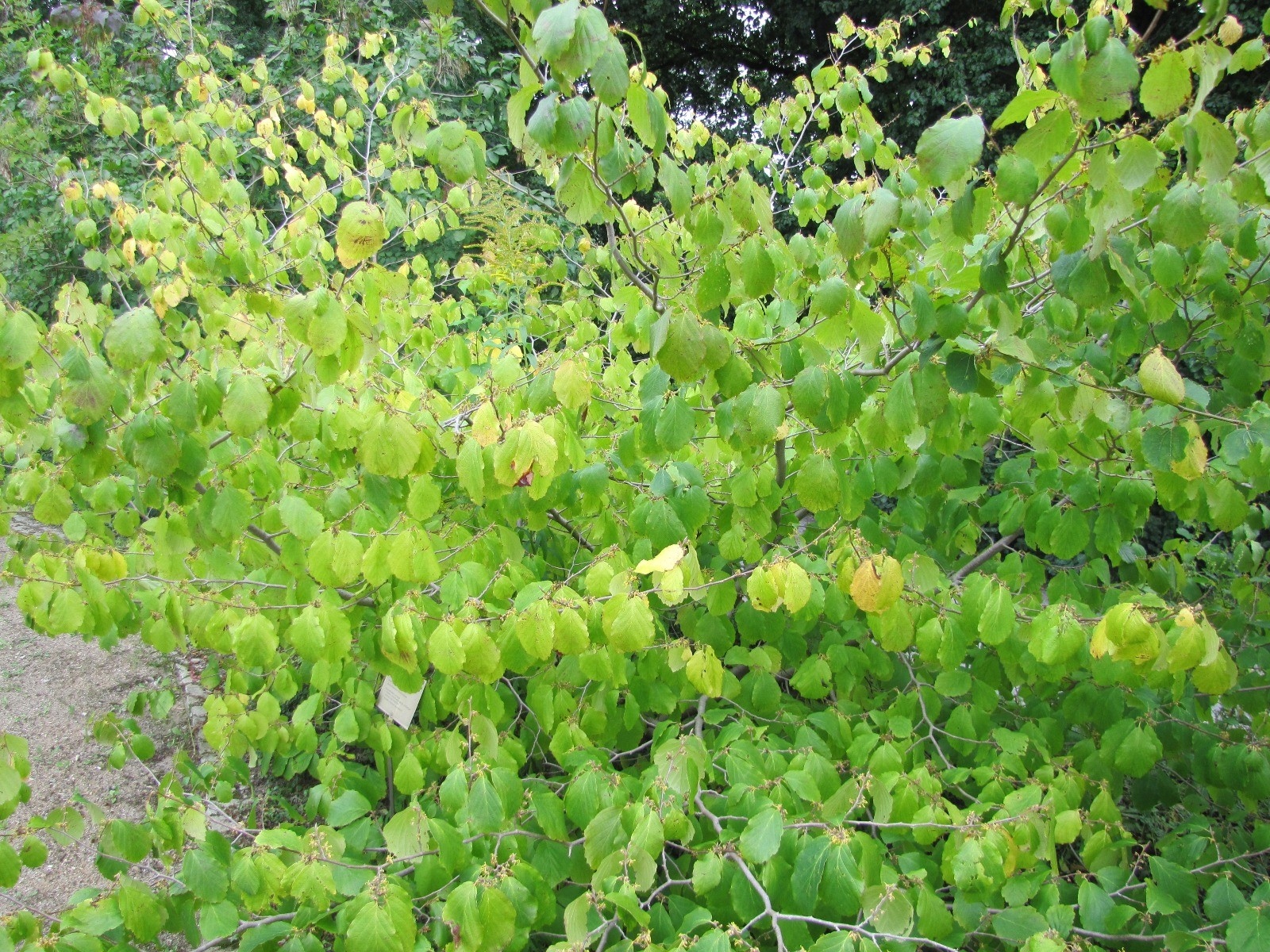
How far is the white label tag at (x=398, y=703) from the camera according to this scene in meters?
1.62

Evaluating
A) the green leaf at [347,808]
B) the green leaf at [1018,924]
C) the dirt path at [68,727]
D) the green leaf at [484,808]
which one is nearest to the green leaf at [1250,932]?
the green leaf at [1018,924]

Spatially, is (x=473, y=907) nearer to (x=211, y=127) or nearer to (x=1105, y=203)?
(x=1105, y=203)

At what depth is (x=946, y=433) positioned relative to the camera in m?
1.41

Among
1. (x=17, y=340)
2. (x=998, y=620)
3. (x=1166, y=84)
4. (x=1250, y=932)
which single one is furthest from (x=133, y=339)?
(x=1250, y=932)

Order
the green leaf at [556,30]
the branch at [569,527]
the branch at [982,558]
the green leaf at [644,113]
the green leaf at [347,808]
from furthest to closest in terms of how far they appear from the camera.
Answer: the branch at [982,558] → the branch at [569,527] → the green leaf at [347,808] → the green leaf at [644,113] → the green leaf at [556,30]

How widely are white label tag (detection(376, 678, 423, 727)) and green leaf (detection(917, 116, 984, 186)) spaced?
1265 mm

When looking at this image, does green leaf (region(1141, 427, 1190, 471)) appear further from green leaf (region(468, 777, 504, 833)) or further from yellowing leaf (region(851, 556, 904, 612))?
green leaf (region(468, 777, 504, 833))

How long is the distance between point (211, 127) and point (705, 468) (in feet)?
11.3

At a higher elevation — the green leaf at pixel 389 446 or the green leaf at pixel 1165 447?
the green leaf at pixel 1165 447

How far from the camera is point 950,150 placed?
2.96ft

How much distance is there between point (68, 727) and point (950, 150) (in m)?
3.60

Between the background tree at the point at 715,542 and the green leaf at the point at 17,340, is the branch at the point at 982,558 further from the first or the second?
the green leaf at the point at 17,340

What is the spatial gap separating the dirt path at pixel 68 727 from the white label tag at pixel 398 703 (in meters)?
0.93

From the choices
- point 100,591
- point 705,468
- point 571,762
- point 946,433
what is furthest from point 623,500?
point 100,591
